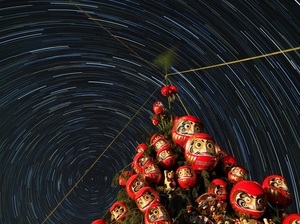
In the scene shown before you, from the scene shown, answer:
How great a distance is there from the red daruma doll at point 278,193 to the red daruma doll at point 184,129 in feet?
5.90

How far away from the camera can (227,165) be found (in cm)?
693

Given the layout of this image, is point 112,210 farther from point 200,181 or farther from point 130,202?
point 200,181

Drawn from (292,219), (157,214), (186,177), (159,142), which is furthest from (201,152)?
(292,219)

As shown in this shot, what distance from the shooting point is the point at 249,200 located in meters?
5.47

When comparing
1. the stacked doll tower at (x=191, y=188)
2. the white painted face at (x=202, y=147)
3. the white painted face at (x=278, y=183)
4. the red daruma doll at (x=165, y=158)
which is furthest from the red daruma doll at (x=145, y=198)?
the white painted face at (x=278, y=183)

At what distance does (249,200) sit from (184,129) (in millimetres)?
2041

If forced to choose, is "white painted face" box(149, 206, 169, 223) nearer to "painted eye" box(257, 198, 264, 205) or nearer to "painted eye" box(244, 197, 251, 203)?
"painted eye" box(244, 197, 251, 203)

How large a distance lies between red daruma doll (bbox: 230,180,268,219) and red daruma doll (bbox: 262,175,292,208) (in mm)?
580

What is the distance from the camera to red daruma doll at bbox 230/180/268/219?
5453 mm

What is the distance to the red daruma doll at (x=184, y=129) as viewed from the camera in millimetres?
6782

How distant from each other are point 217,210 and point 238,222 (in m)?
0.43

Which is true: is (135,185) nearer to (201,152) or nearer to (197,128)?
(201,152)

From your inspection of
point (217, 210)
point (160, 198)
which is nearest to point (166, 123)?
point (160, 198)

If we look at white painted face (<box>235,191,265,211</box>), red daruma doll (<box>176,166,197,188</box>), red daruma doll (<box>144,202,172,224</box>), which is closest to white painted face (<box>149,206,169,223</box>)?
red daruma doll (<box>144,202,172,224</box>)
